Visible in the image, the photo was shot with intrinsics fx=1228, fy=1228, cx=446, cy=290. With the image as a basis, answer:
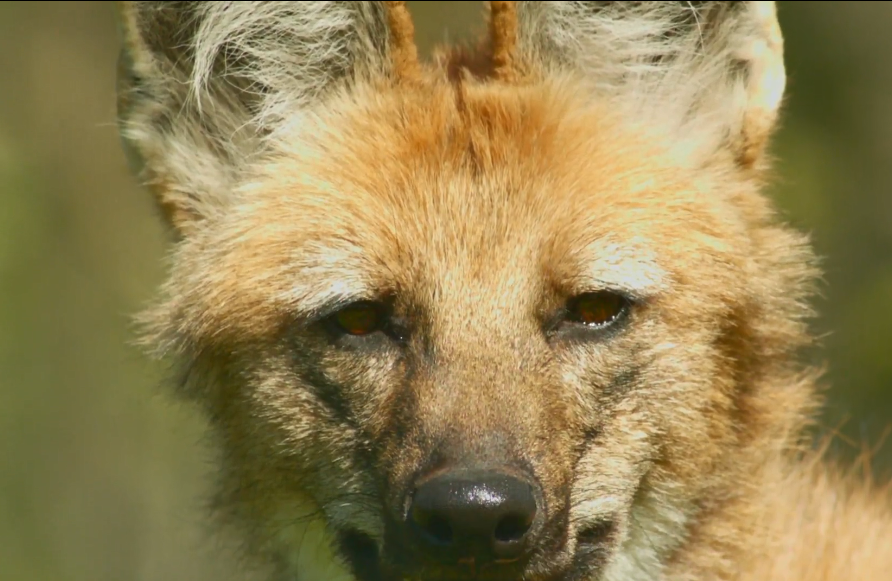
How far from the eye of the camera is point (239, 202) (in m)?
4.00

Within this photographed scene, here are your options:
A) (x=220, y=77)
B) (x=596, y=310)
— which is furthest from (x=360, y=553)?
(x=220, y=77)

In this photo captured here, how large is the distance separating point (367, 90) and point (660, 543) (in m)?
1.73

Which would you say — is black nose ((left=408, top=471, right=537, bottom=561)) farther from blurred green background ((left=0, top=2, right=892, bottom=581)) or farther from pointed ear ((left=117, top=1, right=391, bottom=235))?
blurred green background ((left=0, top=2, right=892, bottom=581))

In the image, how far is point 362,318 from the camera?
363 centimetres

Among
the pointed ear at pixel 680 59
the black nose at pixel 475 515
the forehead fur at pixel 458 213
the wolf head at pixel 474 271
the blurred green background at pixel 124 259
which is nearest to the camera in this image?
the black nose at pixel 475 515

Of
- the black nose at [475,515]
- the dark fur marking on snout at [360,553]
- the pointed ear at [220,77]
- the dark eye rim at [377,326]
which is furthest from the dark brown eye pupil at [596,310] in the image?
the pointed ear at [220,77]

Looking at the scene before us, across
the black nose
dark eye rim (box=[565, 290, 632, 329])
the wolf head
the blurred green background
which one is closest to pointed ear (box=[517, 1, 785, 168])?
the wolf head

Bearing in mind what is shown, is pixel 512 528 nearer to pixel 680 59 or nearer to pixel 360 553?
pixel 360 553

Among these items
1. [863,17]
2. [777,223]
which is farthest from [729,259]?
A: [863,17]

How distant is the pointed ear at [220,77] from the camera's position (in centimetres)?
399

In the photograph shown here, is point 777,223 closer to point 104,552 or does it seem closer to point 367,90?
point 367,90

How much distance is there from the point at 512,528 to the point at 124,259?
6.04 m

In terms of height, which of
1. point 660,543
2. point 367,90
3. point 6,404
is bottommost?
point 660,543

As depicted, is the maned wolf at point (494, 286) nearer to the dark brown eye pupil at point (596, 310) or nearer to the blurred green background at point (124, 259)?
the dark brown eye pupil at point (596, 310)
